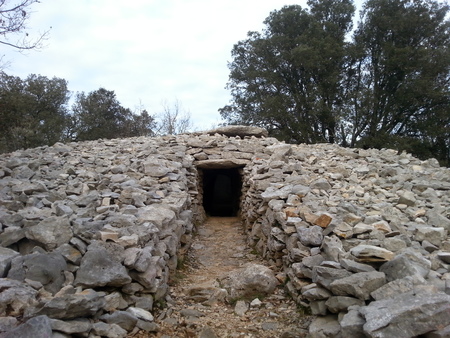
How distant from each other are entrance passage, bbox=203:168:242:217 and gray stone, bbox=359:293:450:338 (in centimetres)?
761

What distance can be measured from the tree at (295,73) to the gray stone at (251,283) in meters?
12.5

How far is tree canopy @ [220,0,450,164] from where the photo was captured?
50.1 feet

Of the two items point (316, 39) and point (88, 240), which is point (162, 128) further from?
point (88, 240)

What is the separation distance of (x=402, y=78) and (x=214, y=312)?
15.8 m

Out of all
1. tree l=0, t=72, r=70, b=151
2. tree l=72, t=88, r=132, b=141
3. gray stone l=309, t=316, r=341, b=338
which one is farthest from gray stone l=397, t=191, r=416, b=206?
tree l=72, t=88, r=132, b=141

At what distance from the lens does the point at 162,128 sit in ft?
67.5

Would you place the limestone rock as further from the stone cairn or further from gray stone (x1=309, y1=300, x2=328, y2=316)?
gray stone (x1=309, y1=300, x2=328, y2=316)

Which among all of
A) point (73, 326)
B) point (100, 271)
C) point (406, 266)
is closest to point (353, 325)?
point (406, 266)

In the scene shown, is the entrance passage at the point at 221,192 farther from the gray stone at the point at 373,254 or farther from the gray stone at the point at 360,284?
the gray stone at the point at 360,284

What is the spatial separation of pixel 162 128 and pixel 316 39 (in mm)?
9926

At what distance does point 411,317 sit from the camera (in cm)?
256

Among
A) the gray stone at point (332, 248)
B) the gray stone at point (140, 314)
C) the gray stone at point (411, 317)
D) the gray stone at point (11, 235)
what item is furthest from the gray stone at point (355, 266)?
the gray stone at point (11, 235)

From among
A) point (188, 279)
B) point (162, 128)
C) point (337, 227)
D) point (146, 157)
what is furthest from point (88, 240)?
point (162, 128)

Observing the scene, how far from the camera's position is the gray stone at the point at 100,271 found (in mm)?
3316
